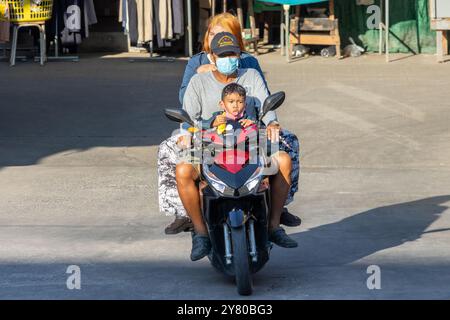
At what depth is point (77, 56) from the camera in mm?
18172

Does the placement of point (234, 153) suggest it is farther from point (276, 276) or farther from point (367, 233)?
point (367, 233)

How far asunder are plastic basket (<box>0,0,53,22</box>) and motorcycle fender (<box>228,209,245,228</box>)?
397 inches

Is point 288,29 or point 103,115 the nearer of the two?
point 103,115

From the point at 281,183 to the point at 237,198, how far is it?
17.7 inches

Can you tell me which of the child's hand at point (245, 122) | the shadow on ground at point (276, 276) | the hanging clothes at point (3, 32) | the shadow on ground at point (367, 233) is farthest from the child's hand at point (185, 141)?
the hanging clothes at point (3, 32)

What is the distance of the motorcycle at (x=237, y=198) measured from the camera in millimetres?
7070

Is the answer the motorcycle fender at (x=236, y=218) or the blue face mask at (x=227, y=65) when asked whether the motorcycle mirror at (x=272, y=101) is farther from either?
the motorcycle fender at (x=236, y=218)

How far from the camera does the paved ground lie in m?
7.62

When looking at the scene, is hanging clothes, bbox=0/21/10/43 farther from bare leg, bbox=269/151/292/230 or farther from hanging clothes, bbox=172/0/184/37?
bare leg, bbox=269/151/292/230

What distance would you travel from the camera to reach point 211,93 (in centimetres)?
787

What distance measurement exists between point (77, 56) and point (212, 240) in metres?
11.3

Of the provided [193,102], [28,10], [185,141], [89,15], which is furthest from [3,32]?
[185,141]

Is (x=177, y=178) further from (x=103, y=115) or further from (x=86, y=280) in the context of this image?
(x=103, y=115)
